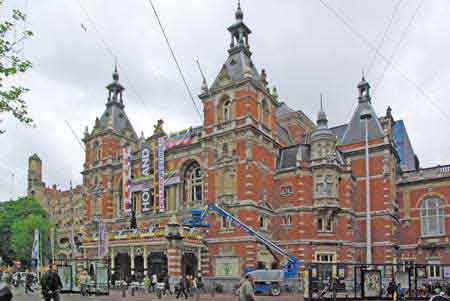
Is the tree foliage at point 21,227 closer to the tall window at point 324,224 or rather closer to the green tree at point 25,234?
the green tree at point 25,234

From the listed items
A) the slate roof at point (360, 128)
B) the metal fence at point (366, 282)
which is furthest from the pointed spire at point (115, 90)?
the metal fence at point (366, 282)

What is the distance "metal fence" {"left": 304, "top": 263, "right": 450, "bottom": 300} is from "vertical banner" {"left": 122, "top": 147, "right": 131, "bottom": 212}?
30.5m

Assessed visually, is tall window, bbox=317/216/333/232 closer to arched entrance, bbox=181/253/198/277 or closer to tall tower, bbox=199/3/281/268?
tall tower, bbox=199/3/281/268

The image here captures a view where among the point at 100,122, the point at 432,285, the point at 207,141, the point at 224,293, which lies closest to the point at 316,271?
the point at 432,285

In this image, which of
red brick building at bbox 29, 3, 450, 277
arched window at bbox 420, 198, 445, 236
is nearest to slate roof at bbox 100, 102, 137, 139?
red brick building at bbox 29, 3, 450, 277

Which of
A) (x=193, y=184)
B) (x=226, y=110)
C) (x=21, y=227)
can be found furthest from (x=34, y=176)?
(x=226, y=110)

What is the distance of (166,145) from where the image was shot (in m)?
53.7

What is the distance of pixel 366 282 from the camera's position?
26219 mm

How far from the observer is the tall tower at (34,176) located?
109312 mm

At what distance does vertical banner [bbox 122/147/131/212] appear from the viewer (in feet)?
178

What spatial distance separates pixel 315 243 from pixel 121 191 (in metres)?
24.4

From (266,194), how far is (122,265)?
16.9 meters

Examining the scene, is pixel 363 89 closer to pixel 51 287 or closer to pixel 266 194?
pixel 266 194

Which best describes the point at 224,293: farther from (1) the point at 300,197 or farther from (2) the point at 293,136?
(2) the point at 293,136
